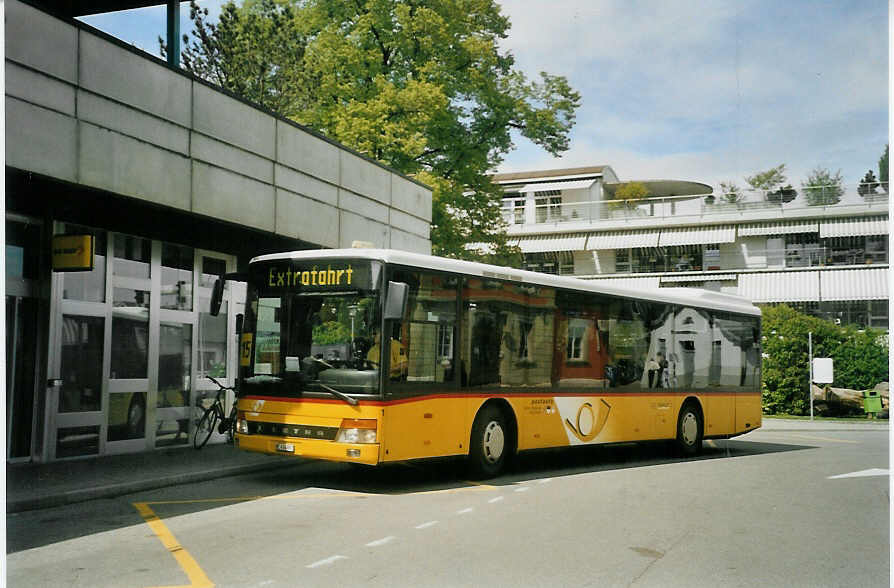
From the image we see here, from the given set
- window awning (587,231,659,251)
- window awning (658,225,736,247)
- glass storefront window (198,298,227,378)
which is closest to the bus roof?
glass storefront window (198,298,227,378)

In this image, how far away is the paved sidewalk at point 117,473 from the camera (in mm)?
9742

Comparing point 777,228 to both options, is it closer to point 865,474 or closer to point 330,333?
point 865,474

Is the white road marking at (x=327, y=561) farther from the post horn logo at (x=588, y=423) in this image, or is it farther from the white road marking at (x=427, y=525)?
the post horn logo at (x=588, y=423)

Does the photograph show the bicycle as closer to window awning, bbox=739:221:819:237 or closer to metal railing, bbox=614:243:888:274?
window awning, bbox=739:221:819:237

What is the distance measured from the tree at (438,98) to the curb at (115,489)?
1381 cm

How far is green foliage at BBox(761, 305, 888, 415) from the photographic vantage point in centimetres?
3444

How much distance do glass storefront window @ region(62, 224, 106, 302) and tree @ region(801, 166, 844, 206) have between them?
2011 cm

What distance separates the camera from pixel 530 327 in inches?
516

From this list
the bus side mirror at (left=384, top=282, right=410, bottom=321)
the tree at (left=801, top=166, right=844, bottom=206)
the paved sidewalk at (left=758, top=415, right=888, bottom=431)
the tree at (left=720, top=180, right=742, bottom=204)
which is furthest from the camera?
the tree at (left=720, top=180, right=742, bottom=204)

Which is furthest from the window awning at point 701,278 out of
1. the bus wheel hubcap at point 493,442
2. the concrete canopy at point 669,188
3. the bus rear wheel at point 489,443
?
the bus wheel hubcap at point 493,442

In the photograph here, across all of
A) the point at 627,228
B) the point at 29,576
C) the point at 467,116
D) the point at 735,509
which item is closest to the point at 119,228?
the point at 29,576

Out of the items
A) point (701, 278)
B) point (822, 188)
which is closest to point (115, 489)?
point (822, 188)

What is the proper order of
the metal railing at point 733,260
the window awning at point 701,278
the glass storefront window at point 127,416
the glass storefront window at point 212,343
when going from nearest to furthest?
the glass storefront window at point 127,416 < the glass storefront window at point 212,343 < the metal railing at point 733,260 < the window awning at point 701,278

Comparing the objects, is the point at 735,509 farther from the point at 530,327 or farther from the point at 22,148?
the point at 22,148
